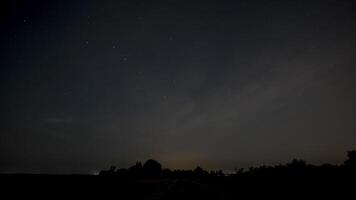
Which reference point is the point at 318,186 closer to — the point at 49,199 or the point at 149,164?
the point at 49,199

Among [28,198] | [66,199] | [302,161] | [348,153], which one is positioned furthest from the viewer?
[302,161]

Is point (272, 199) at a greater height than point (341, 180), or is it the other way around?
point (341, 180)

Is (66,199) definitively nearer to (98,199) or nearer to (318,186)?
(98,199)

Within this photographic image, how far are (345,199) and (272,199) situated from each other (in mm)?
3514

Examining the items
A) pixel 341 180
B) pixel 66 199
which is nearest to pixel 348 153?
pixel 341 180

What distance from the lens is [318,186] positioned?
44.5 feet

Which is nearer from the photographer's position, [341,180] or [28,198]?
[28,198]

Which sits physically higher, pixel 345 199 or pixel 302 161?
pixel 302 161

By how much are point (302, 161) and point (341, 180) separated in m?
15.9

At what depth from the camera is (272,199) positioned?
485 inches

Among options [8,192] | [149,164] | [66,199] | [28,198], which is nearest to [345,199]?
[66,199]

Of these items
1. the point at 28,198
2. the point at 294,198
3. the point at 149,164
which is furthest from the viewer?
the point at 149,164

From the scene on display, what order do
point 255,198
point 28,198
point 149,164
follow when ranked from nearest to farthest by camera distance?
point 28,198 → point 255,198 → point 149,164

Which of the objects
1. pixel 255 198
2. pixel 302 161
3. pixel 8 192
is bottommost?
pixel 255 198
